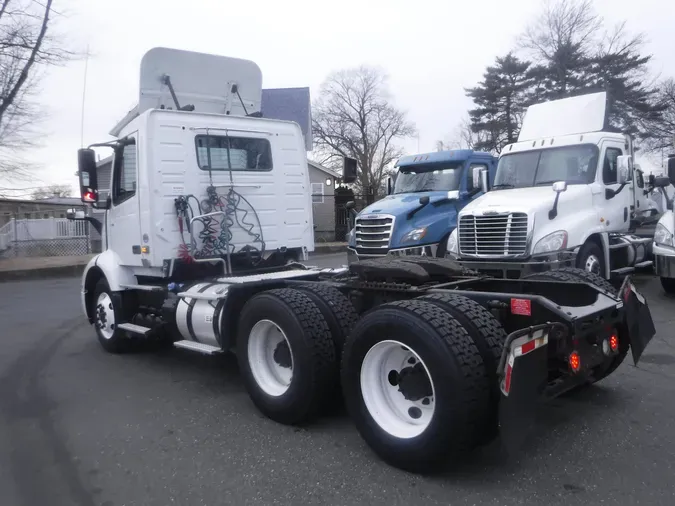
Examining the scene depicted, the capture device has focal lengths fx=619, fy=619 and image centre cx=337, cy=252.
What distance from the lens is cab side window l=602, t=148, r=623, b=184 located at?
10.4 meters

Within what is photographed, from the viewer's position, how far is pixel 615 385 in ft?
18.8

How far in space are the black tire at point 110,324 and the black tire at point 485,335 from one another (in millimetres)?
4656

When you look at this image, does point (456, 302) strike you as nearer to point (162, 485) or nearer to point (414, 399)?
point (414, 399)

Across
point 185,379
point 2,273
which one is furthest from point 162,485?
point 2,273

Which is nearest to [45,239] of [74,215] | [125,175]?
[74,215]

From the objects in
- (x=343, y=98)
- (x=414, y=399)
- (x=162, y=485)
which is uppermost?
(x=343, y=98)

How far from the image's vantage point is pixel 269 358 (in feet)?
17.7

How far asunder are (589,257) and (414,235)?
293 centimetres

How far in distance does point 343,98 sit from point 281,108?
4236 centimetres

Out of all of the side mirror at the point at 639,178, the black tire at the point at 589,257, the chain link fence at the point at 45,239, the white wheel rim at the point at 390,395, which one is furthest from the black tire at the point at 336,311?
the chain link fence at the point at 45,239

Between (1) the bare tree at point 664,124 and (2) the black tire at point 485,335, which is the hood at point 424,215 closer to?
(2) the black tire at point 485,335

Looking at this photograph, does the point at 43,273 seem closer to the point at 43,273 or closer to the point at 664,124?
the point at 43,273

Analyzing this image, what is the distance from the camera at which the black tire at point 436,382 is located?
3.69 metres

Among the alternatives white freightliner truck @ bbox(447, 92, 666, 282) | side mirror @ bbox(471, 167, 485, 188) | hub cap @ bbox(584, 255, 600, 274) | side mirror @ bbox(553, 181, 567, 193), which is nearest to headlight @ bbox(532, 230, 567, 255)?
white freightliner truck @ bbox(447, 92, 666, 282)
